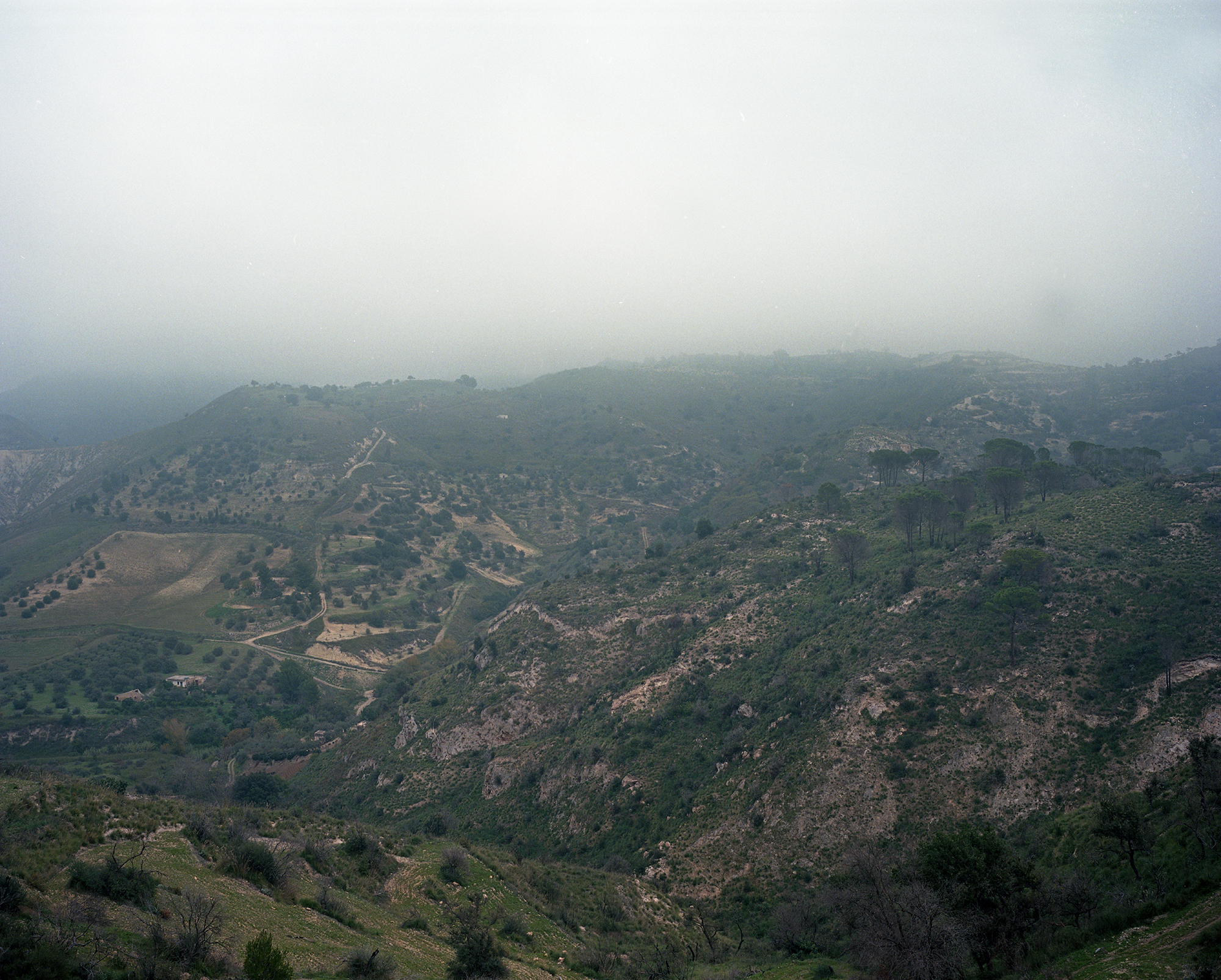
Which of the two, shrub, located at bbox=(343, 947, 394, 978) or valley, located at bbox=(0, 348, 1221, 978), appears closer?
shrub, located at bbox=(343, 947, 394, 978)

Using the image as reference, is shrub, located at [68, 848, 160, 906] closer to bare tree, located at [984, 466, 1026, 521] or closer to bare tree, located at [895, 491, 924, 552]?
bare tree, located at [895, 491, 924, 552]

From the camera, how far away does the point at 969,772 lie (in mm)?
32781

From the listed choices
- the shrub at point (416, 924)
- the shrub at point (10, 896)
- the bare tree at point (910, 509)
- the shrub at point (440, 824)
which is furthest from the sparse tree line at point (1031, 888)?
the bare tree at point (910, 509)

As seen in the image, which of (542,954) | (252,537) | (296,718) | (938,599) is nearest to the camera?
(542,954)

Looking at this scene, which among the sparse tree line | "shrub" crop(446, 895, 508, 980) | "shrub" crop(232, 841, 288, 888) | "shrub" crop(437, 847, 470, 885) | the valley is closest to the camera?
"shrub" crop(446, 895, 508, 980)

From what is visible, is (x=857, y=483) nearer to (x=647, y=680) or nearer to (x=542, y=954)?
(x=647, y=680)

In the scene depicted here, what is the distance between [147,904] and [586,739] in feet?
121

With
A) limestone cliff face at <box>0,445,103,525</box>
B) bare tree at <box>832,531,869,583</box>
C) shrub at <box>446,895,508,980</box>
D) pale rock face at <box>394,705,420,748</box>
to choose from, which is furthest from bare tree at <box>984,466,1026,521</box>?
limestone cliff face at <box>0,445,103,525</box>

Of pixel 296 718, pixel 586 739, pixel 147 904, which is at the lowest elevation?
pixel 296 718

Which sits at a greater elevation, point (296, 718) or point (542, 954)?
point (542, 954)

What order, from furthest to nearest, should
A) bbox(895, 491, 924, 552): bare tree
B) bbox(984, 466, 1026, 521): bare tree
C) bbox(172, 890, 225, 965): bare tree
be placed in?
1. bbox(895, 491, 924, 552): bare tree
2. bbox(984, 466, 1026, 521): bare tree
3. bbox(172, 890, 225, 965): bare tree

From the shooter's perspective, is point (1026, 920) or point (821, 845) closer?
point (1026, 920)

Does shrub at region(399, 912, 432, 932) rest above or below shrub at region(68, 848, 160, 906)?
below

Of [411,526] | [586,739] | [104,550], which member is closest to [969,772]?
[586,739]
